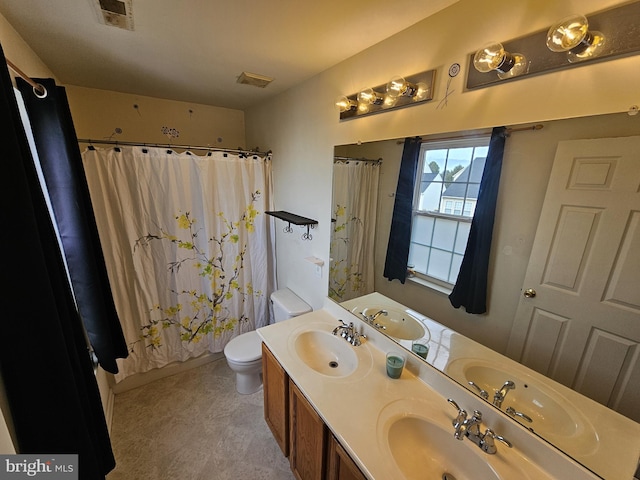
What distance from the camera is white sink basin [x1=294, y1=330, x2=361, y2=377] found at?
4.75ft

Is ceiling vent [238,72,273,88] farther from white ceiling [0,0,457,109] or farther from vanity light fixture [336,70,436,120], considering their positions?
vanity light fixture [336,70,436,120]

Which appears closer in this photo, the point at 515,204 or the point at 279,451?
the point at 515,204

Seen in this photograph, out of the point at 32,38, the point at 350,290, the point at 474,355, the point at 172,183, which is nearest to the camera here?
the point at 474,355

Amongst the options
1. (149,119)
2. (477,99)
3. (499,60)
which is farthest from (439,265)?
(149,119)

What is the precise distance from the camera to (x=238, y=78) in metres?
1.80

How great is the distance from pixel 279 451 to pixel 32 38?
2730 millimetres

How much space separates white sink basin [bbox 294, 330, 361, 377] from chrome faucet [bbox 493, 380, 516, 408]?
0.63 metres

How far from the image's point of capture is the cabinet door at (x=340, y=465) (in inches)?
35.8

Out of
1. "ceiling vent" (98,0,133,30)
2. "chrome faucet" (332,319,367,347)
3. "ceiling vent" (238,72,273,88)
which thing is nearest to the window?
"chrome faucet" (332,319,367,347)

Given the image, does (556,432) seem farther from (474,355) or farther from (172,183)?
(172,183)

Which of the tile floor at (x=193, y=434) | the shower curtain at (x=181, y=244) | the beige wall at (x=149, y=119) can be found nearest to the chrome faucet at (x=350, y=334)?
the tile floor at (x=193, y=434)

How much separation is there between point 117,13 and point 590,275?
81.0 inches

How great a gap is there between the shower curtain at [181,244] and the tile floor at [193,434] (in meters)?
0.28

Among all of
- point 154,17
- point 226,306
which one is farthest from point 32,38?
point 226,306
